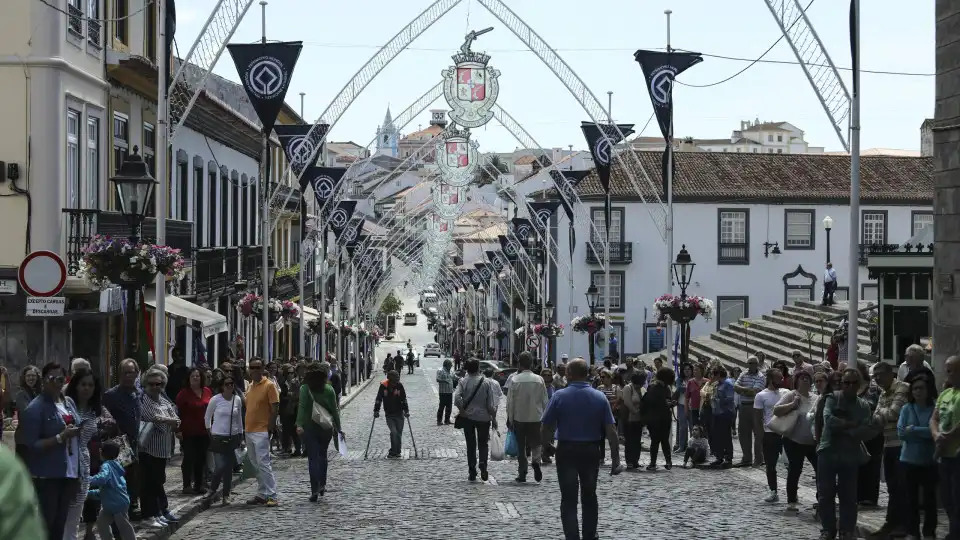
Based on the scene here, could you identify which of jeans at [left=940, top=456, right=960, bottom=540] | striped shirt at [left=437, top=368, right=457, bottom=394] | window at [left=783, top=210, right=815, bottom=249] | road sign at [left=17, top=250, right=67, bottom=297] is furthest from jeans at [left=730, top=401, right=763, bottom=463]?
window at [left=783, top=210, right=815, bottom=249]

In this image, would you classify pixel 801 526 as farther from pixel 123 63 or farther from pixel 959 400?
pixel 123 63

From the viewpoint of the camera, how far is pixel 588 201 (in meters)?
60.8

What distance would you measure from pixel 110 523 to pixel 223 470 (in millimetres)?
4271

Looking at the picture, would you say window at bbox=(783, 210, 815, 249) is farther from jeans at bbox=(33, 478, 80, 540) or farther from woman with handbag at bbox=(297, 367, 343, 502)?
jeans at bbox=(33, 478, 80, 540)

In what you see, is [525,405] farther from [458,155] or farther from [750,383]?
[458,155]

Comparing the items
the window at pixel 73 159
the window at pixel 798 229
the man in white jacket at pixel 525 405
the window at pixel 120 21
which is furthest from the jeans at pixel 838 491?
the window at pixel 798 229

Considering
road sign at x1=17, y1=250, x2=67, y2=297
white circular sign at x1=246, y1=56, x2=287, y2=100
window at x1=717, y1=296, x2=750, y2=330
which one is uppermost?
white circular sign at x1=246, y1=56, x2=287, y2=100

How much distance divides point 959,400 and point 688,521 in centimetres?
371

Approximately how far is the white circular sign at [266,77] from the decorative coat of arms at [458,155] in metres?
19.4

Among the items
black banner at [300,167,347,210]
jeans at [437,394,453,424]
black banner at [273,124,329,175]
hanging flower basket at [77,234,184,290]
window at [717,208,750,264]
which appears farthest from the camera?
window at [717,208,750,264]

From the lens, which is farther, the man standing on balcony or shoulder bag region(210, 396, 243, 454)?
the man standing on balcony

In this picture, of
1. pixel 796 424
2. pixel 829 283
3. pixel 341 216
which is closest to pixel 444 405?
pixel 341 216

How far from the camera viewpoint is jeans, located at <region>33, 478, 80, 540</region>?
938 cm

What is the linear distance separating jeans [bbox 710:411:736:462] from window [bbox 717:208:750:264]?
4146 centimetres
